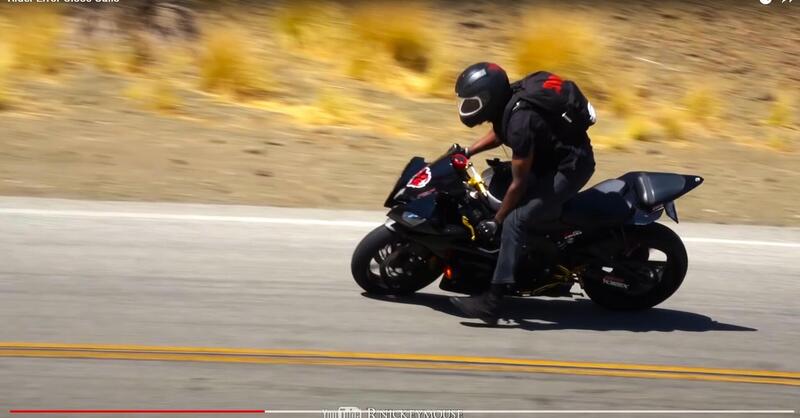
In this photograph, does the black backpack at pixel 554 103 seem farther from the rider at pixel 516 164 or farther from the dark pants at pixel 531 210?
the dark pants at pixel 531 210

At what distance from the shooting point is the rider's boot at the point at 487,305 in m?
6.85

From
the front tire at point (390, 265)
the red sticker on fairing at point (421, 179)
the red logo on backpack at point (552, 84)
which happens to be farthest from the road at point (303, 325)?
the red logo on backpack at point (552, 84)

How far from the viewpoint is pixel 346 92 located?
50.3 feet

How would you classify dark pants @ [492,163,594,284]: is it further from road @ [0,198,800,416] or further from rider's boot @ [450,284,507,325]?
road @ [0,198,800,416]

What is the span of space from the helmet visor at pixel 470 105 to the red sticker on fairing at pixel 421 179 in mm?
479

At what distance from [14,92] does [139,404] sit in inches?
346

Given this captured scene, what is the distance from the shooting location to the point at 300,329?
6660 mm

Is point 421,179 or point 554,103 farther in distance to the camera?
point 421,179

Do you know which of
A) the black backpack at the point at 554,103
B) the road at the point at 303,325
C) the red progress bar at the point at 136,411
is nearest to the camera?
the red progress bar at the point at 136,411

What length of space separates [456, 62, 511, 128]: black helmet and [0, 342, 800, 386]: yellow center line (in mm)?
1421

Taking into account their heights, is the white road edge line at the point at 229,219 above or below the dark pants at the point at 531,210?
below

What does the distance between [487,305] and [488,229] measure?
0.47 metres

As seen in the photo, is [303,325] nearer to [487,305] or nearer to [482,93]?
[487,305]

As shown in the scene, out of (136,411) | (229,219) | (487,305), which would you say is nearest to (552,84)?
(487,305)
